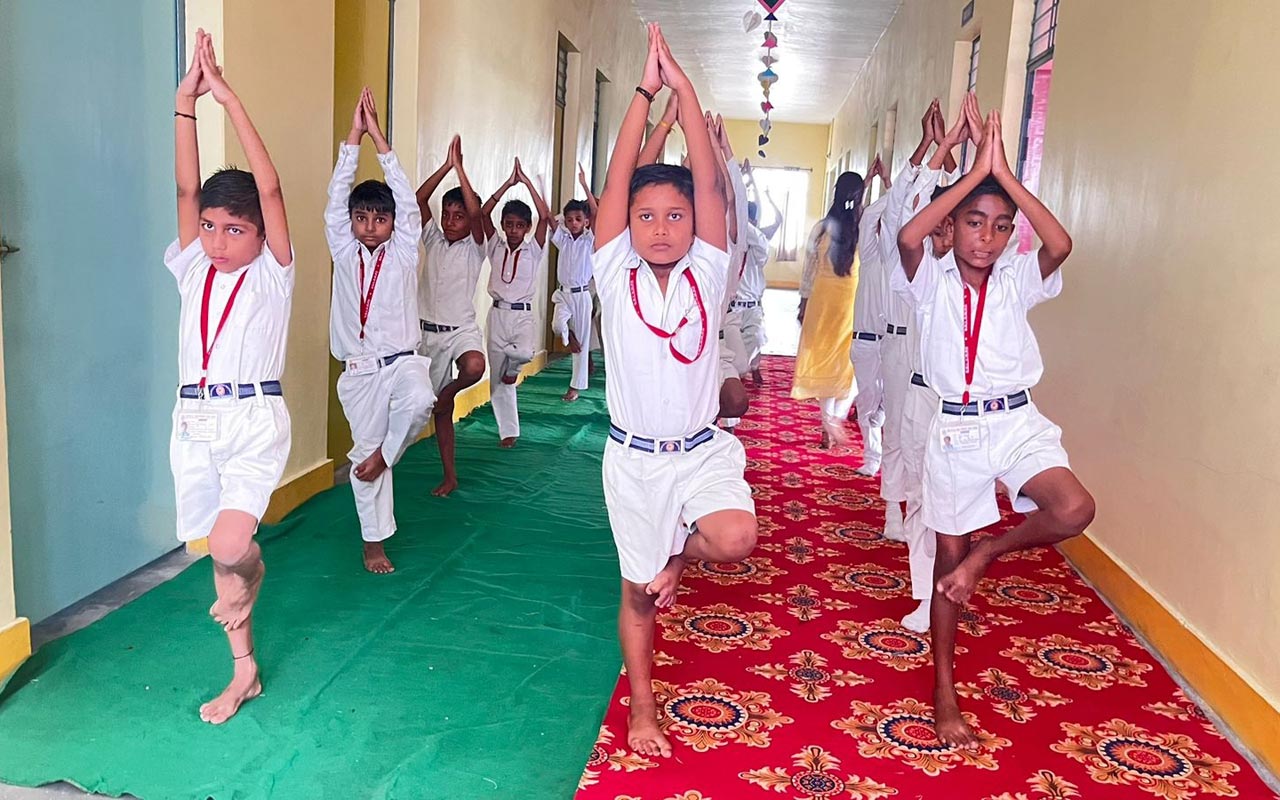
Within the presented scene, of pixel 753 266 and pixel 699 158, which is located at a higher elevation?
pixel 699 158

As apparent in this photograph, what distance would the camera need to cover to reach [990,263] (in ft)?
9.43

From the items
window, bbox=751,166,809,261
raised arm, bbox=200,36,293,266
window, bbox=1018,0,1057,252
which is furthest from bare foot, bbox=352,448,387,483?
window, bbox=751,166,809,261

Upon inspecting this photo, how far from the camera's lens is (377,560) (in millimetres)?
4027

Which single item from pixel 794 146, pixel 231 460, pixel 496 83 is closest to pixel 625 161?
pixel 231 460

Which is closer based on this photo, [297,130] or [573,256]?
[297,130]

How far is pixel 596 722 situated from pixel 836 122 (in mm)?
20310

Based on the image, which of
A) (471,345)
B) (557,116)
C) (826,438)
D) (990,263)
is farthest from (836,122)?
(990,263)

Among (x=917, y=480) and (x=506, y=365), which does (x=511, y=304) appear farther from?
(x=917, y=480)

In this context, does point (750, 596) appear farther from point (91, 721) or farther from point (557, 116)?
point (557, 116)

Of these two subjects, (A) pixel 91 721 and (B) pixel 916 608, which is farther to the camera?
(B) pixel 916 608

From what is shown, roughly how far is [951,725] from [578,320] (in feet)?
21.4

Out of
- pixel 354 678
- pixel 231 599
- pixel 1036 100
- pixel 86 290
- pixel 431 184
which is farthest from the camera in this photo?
pixel 1036 100

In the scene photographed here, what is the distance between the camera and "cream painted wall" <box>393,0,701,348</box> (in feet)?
19.7

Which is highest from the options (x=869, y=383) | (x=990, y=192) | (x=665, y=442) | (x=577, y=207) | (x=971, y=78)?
(x=971, y=78)
